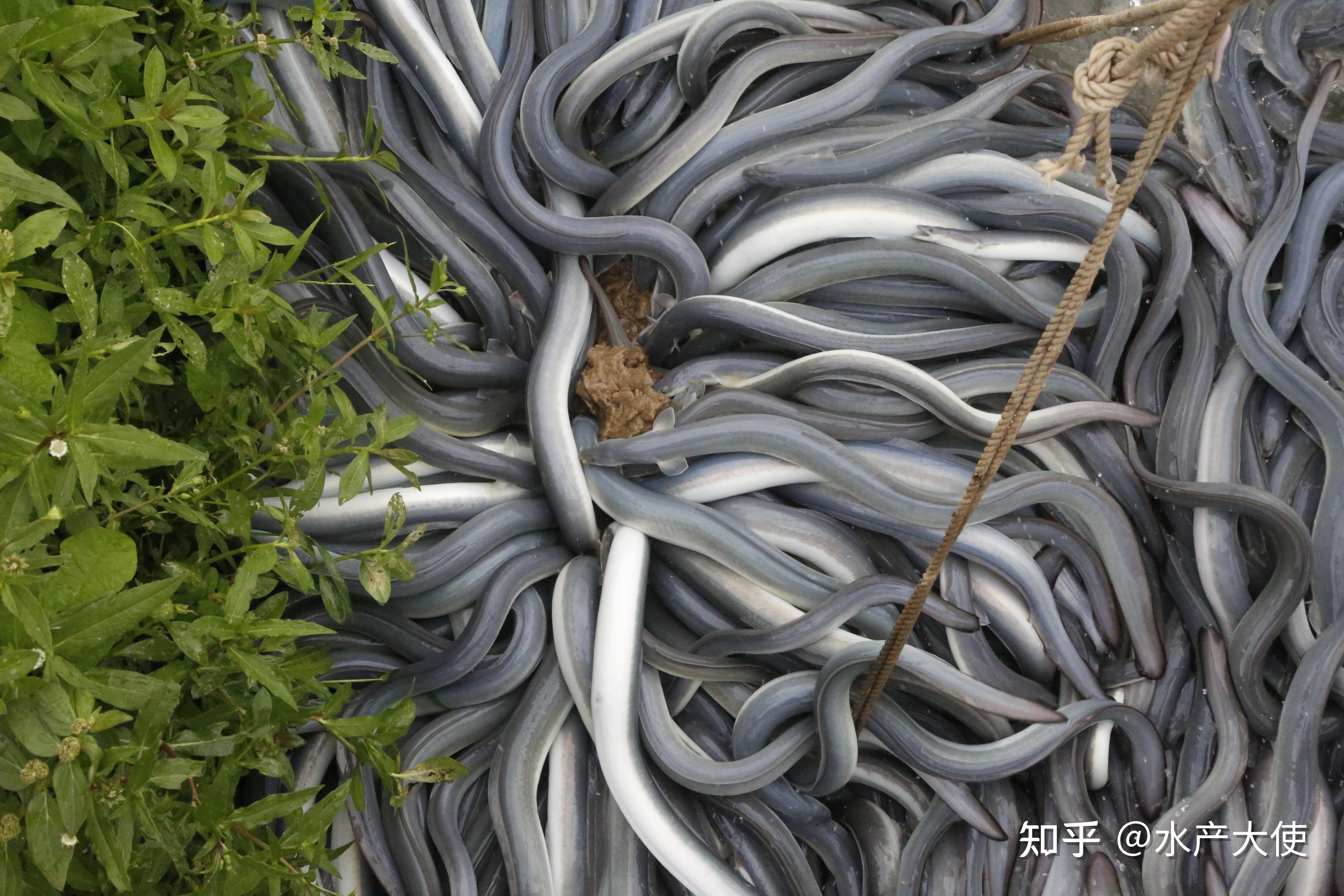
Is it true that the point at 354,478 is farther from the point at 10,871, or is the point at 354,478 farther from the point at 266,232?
the point at 10,871

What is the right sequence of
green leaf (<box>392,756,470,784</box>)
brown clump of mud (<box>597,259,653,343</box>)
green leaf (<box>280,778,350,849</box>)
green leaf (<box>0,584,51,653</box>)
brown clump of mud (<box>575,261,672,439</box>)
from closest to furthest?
green leaf (<box>0,584,51,653</box>)
green leaf (<box>280,778,350,849</box>)
green leaf (<box>392,756,470,784</box>)
brown clump of mud (<box>575,261,672,439</box>)
brown clump of mud (<box>597,259,653,343</box>)

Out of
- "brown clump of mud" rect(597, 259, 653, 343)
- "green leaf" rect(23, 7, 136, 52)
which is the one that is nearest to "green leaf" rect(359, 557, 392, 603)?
"green leaf" rect(23, 7, 136, 52)

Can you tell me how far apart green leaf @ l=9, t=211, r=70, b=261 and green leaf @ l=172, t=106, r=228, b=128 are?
0.12m

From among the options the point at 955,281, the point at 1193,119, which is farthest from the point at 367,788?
the point at 1193,119

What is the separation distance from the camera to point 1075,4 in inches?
64.3

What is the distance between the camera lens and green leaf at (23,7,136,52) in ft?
2.31

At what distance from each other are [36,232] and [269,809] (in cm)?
48

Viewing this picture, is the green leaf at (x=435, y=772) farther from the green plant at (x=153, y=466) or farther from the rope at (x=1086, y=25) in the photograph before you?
the rope at (x=1086, y=25)

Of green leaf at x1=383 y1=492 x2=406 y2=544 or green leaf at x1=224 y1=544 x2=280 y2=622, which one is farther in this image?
green leaf at x1=383 y1=492 x2=406 y2=544

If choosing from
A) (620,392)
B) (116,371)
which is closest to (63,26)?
(116,371)

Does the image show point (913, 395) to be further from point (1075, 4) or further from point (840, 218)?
point (1075, 4)

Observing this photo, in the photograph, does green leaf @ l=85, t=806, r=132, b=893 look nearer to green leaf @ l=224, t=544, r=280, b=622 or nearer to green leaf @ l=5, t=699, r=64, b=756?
green leaf @ l=5, t=699, r=64, b=756

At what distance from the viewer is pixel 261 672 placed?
781 mm

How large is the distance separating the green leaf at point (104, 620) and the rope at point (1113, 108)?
72cm
